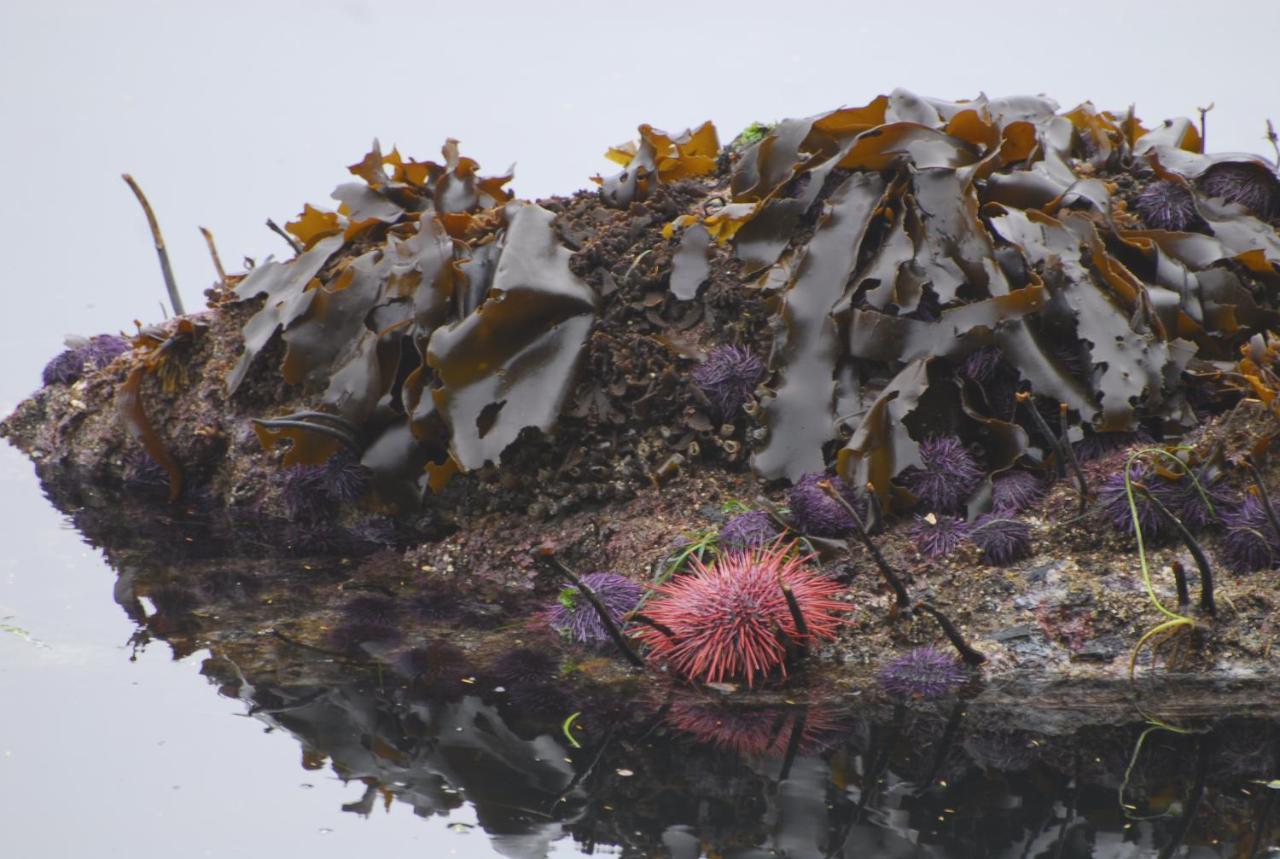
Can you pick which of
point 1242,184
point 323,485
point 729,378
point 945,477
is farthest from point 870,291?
point 323,485

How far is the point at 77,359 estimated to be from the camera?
4574 mm

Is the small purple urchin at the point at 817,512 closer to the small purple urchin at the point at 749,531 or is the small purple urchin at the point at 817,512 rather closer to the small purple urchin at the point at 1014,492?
the small purple urchin at the point at 749,531

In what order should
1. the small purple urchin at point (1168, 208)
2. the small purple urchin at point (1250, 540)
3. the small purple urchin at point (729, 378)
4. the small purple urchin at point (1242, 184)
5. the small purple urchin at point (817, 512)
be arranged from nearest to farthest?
1. the small purple urchin at point (1250, 540)
2. the small purple urchin at point (817, 512)
3. the small purple urchin at point (729, 378)
4. the small purple urchin at point (1168, 208)
5. the small purple urchin at point (1242, 184)

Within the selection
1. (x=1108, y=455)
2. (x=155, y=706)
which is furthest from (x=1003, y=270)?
(x=155, y=706)

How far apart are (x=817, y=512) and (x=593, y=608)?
524 mm

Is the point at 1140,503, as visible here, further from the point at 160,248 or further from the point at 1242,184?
the point at 160,248

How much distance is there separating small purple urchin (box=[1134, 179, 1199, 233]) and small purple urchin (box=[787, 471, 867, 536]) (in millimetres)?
1291

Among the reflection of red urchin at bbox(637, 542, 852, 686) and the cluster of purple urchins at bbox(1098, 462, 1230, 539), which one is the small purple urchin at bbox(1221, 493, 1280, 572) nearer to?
the cluster of purple urchins at bbox(1098, 462, 1230, 539)

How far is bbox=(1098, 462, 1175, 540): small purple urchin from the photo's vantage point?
2.61 m

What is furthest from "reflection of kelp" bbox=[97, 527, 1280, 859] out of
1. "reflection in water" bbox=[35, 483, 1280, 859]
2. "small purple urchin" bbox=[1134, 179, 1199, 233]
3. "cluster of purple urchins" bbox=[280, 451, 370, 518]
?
"small purple urchin" bbox=[1134, 179, 1199, 233]

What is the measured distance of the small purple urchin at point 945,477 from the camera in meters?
2.78

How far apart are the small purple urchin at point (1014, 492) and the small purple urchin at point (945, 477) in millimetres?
50

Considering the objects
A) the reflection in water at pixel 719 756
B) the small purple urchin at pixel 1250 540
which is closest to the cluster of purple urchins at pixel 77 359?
the reflection in water at pixel 719 756

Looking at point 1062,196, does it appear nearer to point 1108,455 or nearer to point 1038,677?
point 1108,455
